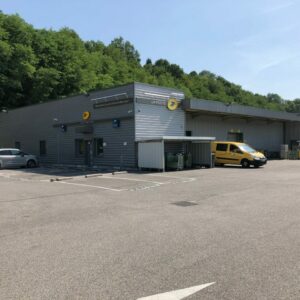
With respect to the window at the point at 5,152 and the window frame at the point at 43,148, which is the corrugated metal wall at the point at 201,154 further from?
the window at the point at 5,152

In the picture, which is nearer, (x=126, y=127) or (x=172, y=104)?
(x=126, y=127)

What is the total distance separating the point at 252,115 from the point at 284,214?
26.3 metres

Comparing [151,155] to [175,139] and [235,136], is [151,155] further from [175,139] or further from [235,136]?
[235,136]

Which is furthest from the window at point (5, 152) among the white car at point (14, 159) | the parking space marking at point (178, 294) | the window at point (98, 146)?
the parking space marking at point (178, 294)

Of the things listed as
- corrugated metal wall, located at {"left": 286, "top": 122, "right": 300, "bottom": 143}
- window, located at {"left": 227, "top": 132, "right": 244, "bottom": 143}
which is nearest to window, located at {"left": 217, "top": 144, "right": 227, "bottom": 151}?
window, located at {"left": 227, "top": 132, "right": 244, "bottom": 143}

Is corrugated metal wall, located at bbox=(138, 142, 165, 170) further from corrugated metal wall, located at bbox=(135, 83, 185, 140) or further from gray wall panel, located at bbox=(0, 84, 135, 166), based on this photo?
corrugated metal wall, located at bbox=(135, 83, 185, 140)

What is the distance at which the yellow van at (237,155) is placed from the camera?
25.4 meters

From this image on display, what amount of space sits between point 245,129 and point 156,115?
14.4 m

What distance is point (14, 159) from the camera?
2803 cm

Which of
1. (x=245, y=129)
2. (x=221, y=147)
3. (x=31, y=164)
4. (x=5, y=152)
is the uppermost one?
(x=245, y=129)

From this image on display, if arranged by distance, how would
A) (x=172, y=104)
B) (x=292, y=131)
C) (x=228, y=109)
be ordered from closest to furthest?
(x=172, y=104) < (x=228, y=109) < (x=292, y=131)

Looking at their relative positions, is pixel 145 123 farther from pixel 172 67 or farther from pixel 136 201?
pixel 172 67

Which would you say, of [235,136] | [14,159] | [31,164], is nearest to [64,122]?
[31,164]

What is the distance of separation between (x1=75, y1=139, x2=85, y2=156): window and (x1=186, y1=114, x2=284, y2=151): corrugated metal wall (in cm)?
825
